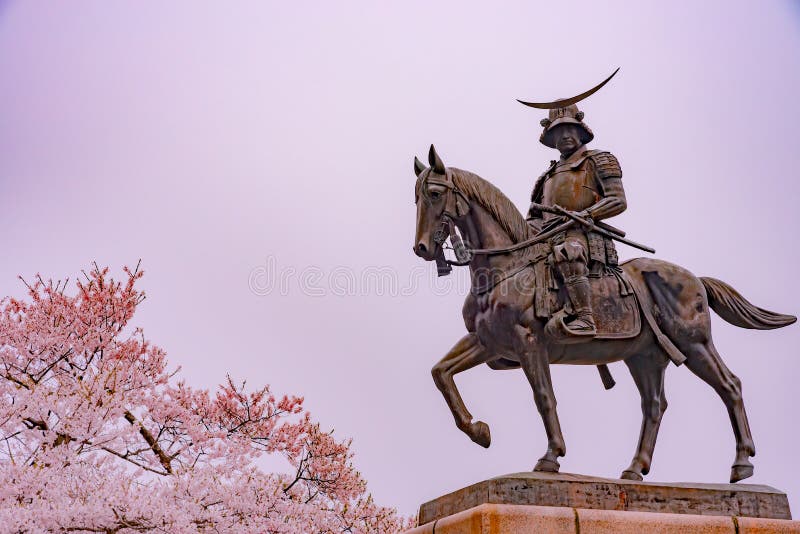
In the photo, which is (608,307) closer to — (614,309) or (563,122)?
(614,309)

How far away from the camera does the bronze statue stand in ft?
19.9

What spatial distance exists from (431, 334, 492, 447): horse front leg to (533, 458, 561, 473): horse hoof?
0.57 meters

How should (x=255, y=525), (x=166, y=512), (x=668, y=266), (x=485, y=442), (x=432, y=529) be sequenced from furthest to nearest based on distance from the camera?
(x=255, y=525), (x=166, y=512), (x=668, y=266), (x=485, y=442), (x=432, y=529)

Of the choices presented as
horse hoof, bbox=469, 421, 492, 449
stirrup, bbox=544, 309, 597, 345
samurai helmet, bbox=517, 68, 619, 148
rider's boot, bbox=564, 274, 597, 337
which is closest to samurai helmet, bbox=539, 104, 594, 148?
samurai helmet, bbox=517, 68, 619, 148

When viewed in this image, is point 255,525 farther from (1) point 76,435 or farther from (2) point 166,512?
(1) point 76,435

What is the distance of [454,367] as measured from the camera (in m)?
6.32

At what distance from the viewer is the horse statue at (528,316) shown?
6117 millimetres

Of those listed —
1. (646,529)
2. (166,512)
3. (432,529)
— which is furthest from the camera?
(166,512)

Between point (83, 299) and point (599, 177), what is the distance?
11.9m

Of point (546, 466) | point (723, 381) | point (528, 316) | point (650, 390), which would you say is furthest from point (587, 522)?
point (723, 381)

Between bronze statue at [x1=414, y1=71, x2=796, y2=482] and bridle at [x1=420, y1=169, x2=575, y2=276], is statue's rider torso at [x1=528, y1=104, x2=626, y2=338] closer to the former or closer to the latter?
bronze statue at [x1=414, y1=71, x2=796, y2=482]

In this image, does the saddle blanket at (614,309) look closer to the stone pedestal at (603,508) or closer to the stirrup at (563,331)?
the stirrup at (563,331)

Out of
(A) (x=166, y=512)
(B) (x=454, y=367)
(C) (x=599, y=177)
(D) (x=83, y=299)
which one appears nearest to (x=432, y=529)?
(B) (x=454, y=367)

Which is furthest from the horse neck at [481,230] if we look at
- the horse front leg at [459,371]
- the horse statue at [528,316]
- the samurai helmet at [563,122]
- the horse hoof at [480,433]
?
the horse hoof at [480,433]
